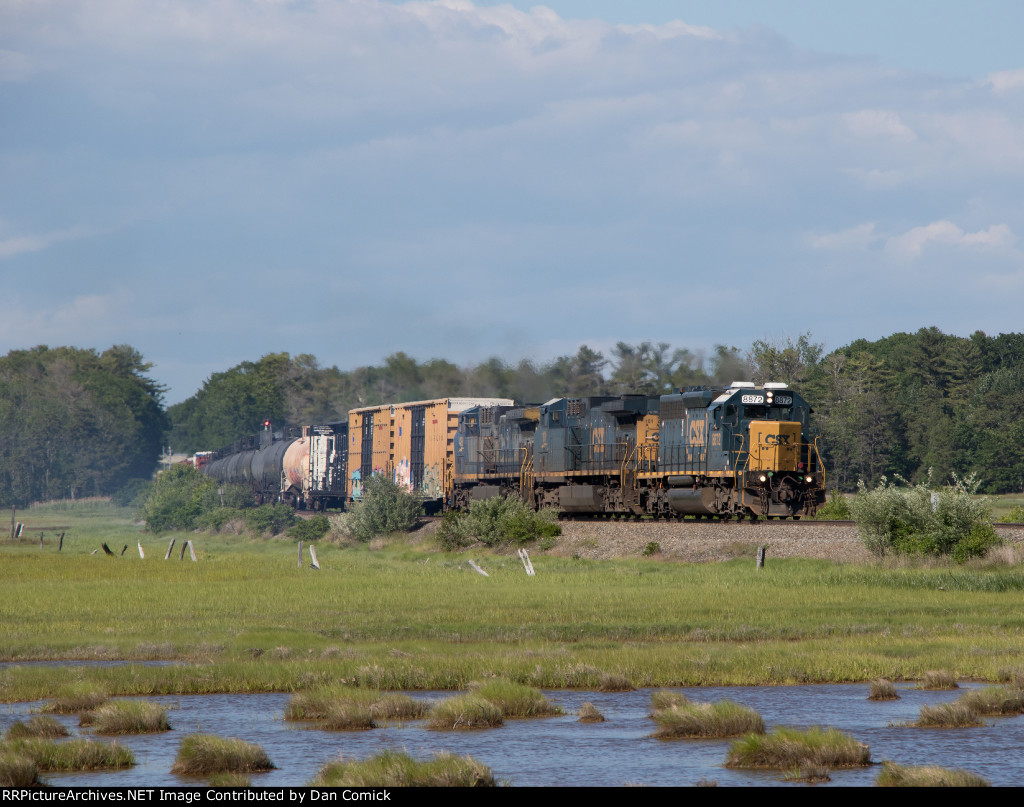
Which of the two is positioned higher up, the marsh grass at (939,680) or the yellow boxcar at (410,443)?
the yellow boxcar at (410,443)

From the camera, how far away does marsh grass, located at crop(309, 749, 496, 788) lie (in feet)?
38.8

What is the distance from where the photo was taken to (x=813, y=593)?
29.0m

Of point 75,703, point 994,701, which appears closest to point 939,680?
point 994,701

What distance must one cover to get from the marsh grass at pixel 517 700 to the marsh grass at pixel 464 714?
0.44 meters

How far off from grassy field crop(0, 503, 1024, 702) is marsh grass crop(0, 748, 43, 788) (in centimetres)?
500

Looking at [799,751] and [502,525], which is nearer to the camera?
[799,751]

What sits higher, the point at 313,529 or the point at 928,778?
the point at 928,778

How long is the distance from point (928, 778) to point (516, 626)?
13.5 meters

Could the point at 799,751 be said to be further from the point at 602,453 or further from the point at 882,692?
the point at 602,453

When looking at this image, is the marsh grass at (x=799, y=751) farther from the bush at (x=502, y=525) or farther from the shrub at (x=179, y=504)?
the shrub at (x=179, y=504)

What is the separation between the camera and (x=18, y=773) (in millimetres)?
12328

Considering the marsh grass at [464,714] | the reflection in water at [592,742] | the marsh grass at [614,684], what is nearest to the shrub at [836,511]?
the marsh grass at [614,684]

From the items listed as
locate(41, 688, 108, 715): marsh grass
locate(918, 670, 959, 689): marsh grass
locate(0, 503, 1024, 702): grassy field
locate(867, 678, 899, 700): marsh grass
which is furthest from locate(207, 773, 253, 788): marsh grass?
locate(918, 670, 959, 689): marsh grass

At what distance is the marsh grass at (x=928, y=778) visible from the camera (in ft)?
38.3
